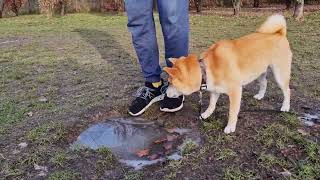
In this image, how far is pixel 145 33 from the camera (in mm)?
3309

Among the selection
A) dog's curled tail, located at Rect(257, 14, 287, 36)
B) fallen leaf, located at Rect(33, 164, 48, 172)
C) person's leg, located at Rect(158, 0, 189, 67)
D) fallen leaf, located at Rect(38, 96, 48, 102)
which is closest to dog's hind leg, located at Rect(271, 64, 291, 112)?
dog's curled tail, located at Rect(257, 14, 287, 36)

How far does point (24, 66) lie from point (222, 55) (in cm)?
365

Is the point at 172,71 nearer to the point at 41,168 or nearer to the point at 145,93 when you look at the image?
the point at 145,93

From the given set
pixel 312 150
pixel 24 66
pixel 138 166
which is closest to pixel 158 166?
pixel 138 166

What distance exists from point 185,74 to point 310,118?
A: 3.52 ft

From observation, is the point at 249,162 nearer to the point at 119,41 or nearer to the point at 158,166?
the point at 158,166

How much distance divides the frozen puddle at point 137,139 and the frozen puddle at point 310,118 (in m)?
0.84

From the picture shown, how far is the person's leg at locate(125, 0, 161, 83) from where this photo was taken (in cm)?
318

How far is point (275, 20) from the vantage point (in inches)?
128

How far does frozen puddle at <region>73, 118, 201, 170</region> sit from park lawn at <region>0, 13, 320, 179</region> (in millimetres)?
85

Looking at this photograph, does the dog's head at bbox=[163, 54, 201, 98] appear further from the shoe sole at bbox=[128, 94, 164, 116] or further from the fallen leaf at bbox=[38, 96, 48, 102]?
the fallen leaf at bbox=[38, 96, 48, 102]

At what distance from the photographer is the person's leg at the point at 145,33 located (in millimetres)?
3182

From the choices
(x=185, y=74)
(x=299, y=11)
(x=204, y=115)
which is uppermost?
(x=185, y=74)

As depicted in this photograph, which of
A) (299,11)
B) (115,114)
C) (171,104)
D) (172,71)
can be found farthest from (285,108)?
(299,11)
